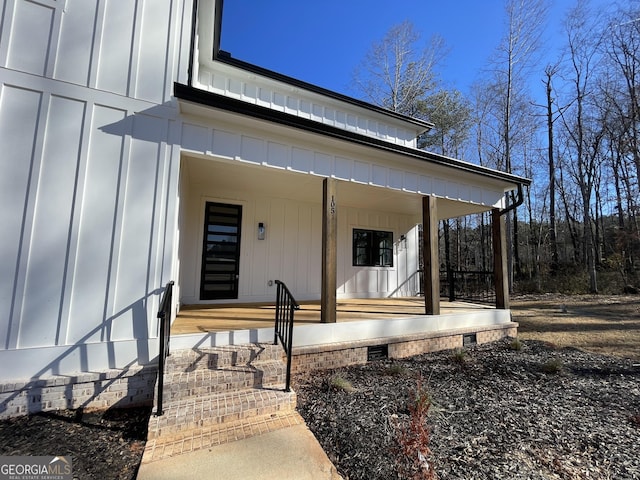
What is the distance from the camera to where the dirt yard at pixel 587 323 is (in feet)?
18.9

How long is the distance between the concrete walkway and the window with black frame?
5468 millimetres

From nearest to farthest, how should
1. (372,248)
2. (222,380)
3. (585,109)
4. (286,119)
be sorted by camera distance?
(222,380) → (286,119) → (372,248) → (585,109)

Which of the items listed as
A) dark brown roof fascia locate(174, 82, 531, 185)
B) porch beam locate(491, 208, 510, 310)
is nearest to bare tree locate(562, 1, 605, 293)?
porch beam locate(491, 208, 510, 310)

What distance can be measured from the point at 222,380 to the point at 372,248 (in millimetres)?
5641

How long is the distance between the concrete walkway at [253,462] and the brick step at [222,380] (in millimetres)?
660

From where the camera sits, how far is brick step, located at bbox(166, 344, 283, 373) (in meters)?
3.11

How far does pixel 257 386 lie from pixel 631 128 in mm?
18506

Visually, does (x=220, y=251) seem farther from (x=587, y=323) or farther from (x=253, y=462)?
(x=587, y=323)

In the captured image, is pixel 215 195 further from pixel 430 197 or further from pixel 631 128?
pixel 631 128

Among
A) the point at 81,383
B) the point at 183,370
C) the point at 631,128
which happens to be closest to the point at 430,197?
the point at 183,370

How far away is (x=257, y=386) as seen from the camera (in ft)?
10.1

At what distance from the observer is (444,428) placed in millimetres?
2684

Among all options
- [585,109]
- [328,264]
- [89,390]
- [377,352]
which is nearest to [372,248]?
[377,352]

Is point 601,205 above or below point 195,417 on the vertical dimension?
above
